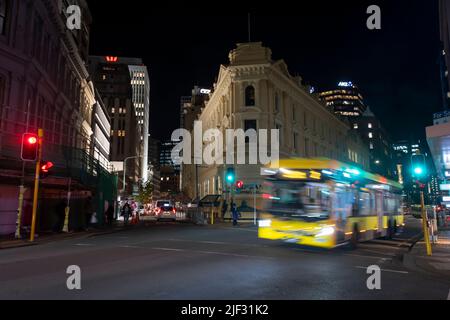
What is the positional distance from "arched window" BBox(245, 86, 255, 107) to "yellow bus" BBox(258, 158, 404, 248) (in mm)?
31096

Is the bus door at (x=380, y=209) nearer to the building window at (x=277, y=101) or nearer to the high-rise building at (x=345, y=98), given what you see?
the building window at (x=277, y=101)

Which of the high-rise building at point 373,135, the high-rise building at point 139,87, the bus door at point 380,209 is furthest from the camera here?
the high-rise building at point 139,87

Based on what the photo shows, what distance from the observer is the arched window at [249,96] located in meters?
45.5

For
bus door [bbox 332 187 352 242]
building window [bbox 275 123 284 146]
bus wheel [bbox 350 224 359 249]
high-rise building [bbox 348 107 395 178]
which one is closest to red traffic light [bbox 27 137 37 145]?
bus door [bbox 332 187 352 242]

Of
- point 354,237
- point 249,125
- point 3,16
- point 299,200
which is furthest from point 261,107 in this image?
point 299,200

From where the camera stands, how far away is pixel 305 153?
53031 millimetres

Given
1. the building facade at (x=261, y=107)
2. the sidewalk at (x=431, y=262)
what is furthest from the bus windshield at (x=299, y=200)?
the building facade at (x=261, y=107)

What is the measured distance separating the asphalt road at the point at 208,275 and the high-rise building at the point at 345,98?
154 meters

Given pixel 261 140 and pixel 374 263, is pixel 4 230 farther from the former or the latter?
pixel 261 140

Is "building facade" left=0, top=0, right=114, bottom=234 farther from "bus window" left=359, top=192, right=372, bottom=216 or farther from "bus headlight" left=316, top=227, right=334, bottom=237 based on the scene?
"bus window" left=359, top=192, right=372, bottom=216

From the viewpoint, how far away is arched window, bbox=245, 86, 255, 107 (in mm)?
45506

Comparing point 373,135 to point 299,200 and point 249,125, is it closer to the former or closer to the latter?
point 249,125
